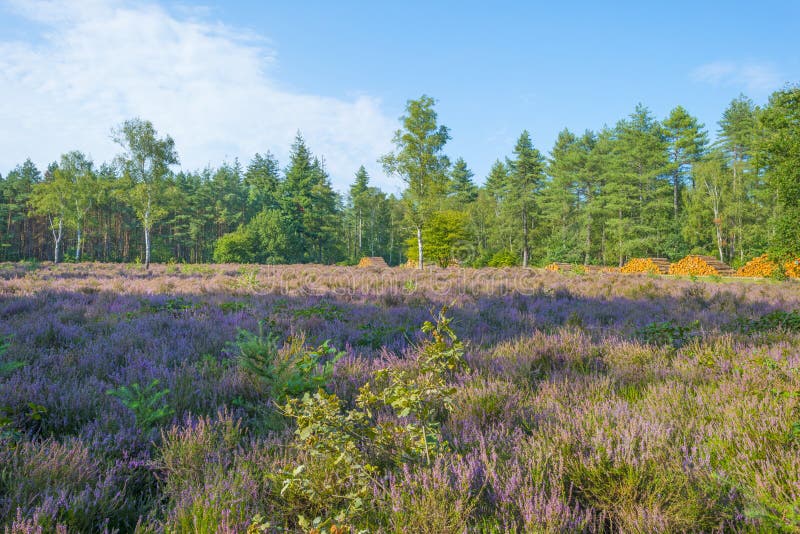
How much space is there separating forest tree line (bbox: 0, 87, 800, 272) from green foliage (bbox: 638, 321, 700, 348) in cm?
2321

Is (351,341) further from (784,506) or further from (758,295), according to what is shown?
(758,295)

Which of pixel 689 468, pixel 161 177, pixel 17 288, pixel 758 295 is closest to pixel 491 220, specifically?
pixel 161 177

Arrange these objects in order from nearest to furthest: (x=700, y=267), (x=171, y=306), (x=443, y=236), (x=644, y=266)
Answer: (x=171, y=306) < (x=700, y=267) < (x=644, y=266) < (x=443, y=236)

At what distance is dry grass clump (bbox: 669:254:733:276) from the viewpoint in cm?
2495

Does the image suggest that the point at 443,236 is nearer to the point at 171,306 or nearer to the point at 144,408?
the point at 171,306

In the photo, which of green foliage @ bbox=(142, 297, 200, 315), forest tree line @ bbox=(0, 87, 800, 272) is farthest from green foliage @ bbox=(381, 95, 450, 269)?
green foliage @ bbox=(142, 297, 200, 315)

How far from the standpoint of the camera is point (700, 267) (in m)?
25.6

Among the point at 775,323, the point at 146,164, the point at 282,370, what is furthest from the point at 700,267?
the point at 146,164

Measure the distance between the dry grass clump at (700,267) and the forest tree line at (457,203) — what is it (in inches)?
176

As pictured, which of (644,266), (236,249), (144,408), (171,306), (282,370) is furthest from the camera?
(236,249)

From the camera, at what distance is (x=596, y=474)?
2.05 meters

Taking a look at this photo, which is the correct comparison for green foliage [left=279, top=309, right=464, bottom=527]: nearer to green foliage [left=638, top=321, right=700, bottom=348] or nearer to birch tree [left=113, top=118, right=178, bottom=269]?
green foliage [left=638, top=321, right=700, bottom=348]

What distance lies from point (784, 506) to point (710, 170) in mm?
48625

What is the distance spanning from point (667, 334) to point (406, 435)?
171 inches
